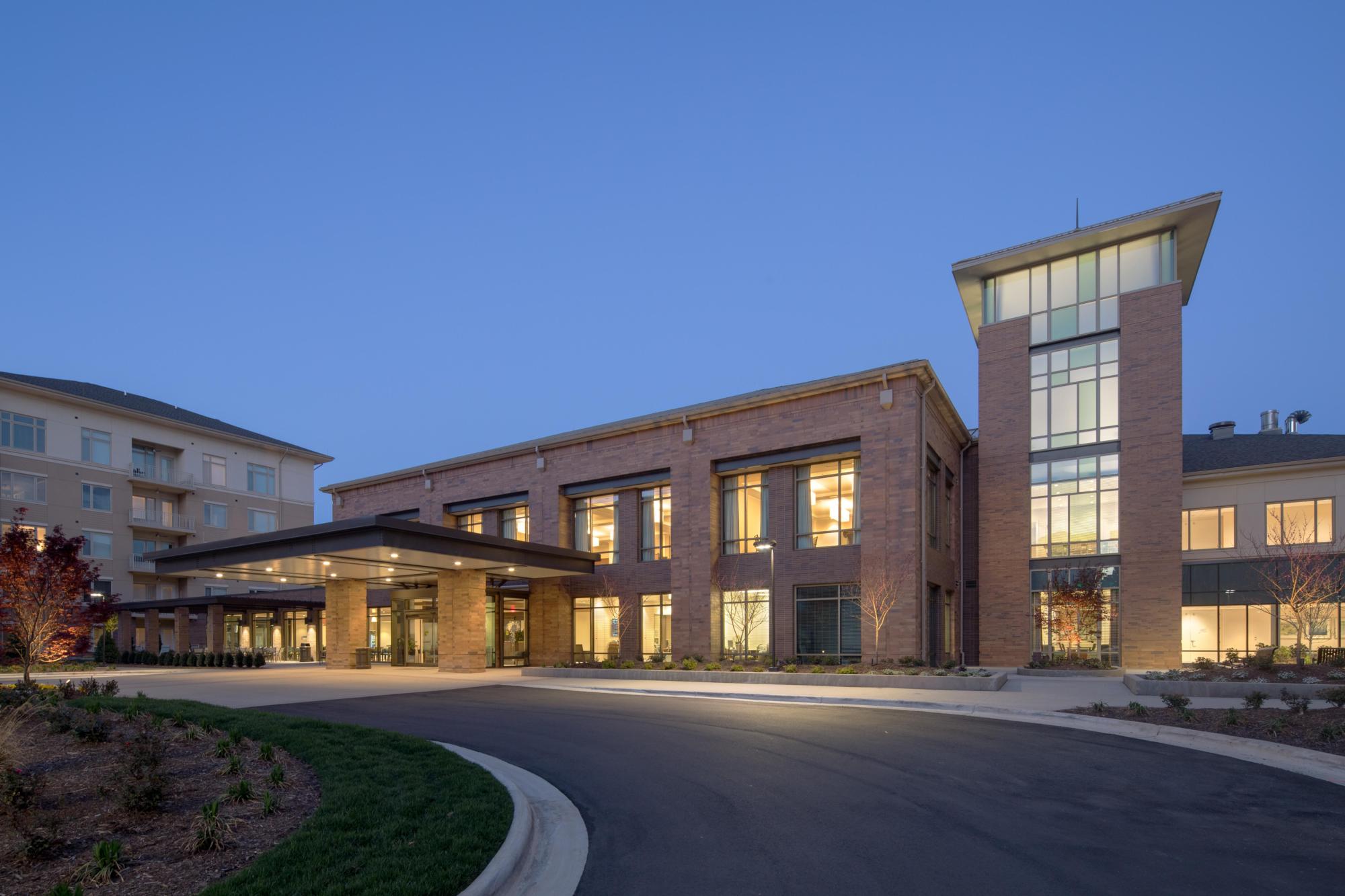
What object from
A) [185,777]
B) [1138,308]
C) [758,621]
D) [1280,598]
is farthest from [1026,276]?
[185,777]

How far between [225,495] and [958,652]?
52.6m

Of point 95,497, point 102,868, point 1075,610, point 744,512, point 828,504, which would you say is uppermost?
point 828,504

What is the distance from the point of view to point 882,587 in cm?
2614

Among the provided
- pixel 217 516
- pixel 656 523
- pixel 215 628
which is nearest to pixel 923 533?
pixel 656 523

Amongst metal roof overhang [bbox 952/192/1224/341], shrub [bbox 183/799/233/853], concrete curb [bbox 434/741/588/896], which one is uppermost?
metal roof overhang [bbox 952/192/1224/341]

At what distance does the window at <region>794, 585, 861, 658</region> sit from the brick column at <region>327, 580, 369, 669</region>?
20098mm

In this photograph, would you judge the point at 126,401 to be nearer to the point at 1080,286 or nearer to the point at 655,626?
the point at 655,626

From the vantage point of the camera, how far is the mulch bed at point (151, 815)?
20.0ft

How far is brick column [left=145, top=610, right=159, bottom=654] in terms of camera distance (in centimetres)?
4528

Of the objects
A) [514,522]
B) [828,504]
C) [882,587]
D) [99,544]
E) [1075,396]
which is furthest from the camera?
[99,544]

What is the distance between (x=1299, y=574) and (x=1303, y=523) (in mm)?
6755

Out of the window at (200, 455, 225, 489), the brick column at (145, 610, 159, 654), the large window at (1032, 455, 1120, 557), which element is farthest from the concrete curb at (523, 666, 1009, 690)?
the window at (200, 455, 225, 489)

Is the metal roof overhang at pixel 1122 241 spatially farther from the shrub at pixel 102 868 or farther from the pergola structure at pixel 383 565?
the shrub at pixel 102 868

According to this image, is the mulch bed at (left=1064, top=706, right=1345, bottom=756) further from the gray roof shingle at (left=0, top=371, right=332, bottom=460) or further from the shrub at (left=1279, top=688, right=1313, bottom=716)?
the gray roof shingle at (left=0, top=371, right=332, bottom=460)
